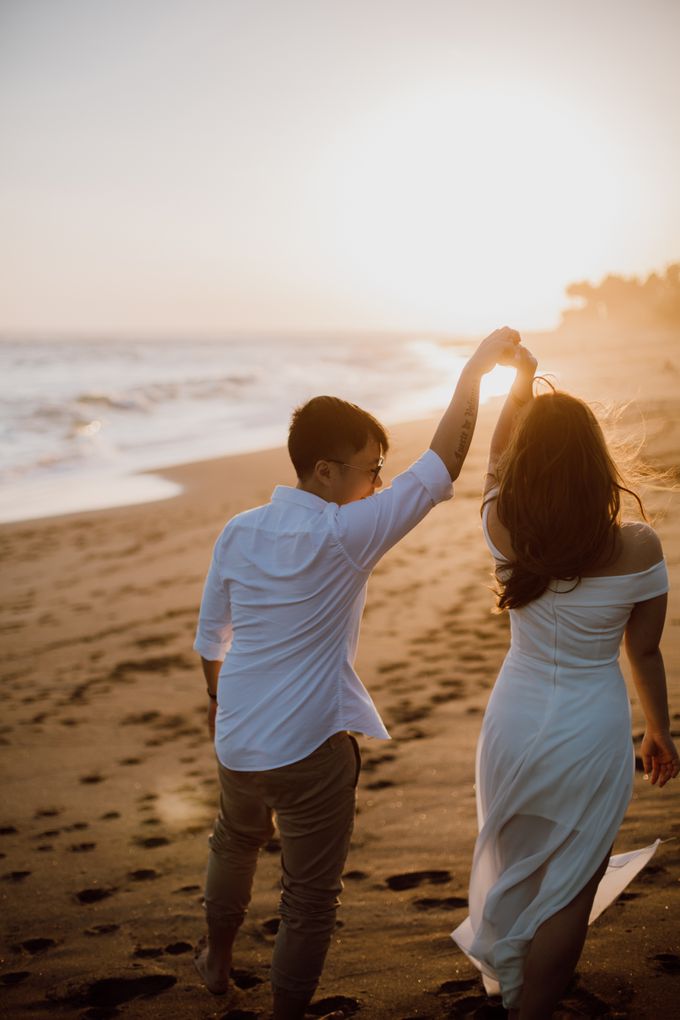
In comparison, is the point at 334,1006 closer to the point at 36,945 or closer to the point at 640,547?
the point at 36,945

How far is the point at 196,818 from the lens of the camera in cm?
410

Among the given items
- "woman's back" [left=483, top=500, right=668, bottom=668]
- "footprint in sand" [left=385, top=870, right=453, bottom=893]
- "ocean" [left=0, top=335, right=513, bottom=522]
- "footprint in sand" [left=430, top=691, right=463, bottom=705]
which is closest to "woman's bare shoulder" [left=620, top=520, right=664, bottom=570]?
"woman's back" [left=483, top=500, right=668, bottom=668]

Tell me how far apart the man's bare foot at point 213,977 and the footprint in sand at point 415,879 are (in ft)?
2.87

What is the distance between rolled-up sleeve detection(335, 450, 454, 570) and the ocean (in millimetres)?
10184

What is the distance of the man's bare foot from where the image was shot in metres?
2.77

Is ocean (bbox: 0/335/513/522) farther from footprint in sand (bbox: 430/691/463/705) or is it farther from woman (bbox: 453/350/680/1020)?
woman (bbox: 453/350/680/1020)

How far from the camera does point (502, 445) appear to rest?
2.59 metres

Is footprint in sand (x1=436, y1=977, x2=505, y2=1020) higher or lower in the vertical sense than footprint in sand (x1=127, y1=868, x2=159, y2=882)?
higher

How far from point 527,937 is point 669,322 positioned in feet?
238

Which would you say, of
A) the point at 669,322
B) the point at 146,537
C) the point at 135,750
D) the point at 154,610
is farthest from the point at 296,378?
the point at 669,322

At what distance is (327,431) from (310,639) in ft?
1.91

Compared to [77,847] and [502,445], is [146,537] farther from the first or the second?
[502,445]

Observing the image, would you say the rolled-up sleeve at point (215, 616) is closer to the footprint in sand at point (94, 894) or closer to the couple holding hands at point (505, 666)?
the couple holding hands at point (505, 666)

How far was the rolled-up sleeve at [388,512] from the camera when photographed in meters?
2.21
